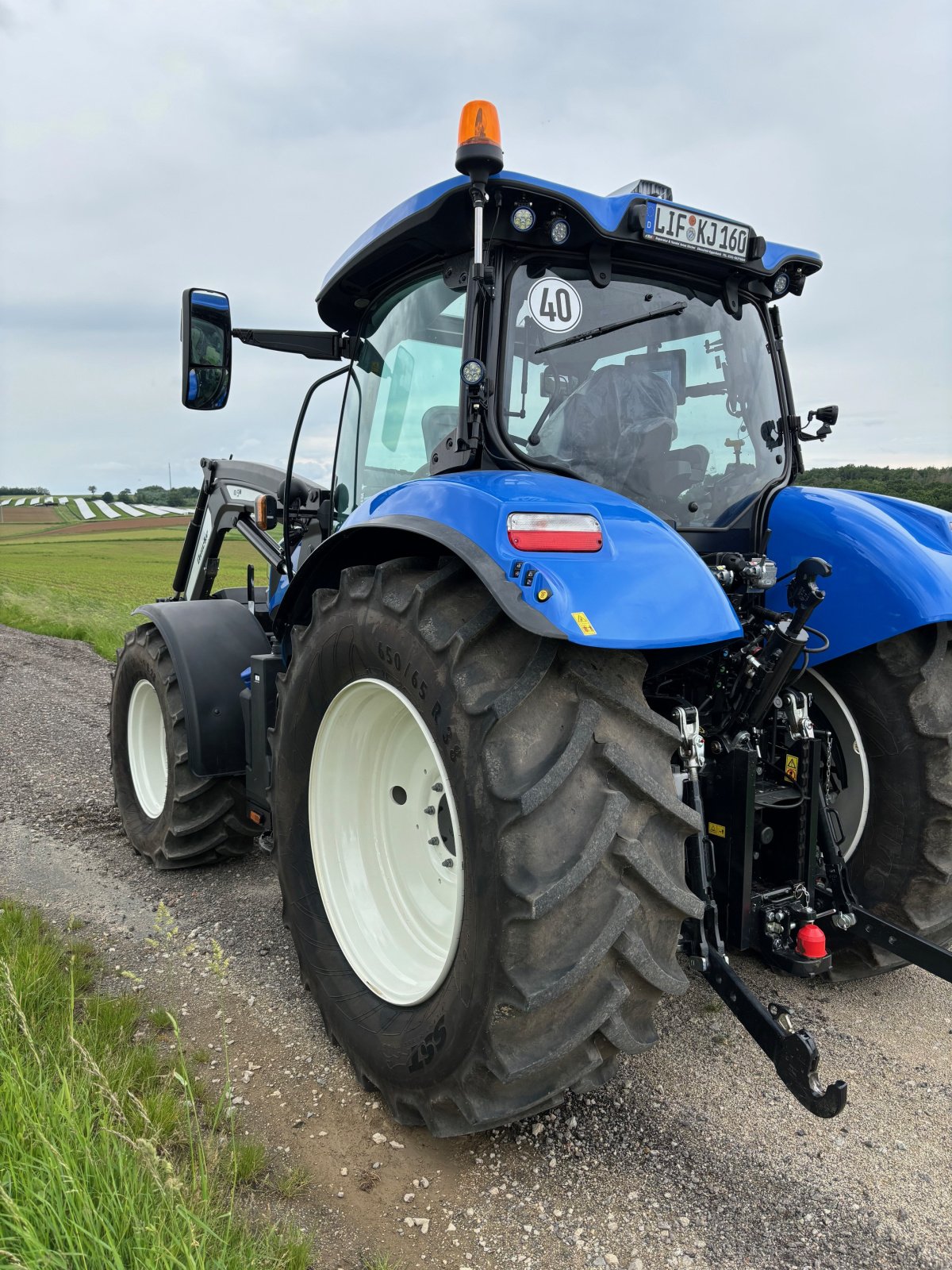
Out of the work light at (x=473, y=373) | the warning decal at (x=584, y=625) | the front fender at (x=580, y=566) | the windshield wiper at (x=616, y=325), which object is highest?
the windshield wiper at (x=616, y=325)

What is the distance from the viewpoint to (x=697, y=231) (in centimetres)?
259

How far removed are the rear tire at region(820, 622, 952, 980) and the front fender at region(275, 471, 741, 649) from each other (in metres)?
1.02

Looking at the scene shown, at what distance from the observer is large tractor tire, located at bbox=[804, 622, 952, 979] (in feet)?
8.73

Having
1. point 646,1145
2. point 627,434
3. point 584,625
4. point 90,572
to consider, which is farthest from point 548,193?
point 90,572

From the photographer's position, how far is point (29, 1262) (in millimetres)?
1520

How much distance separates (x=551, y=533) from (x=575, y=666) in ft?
0.97

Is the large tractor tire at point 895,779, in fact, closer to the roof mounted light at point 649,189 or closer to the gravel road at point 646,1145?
the gravel road at point 646,1145

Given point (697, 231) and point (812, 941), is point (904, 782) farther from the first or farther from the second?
point (697, 231)

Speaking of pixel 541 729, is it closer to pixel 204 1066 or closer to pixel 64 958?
pixel 204 1066

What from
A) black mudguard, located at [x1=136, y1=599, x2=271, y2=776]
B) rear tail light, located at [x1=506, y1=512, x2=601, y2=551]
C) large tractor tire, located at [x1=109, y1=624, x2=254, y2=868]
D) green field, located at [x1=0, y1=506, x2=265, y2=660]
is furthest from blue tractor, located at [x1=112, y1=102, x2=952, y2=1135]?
green field, located at [x1=0, y1=506, x2=265, y2=660]

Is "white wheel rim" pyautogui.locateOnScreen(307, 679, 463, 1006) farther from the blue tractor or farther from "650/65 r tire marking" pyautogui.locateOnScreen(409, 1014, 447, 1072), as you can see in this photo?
"650/65 r tire marking" pyautogui.locateOnScreen(409, 1014, 447, 1072)

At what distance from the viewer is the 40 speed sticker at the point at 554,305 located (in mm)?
2543

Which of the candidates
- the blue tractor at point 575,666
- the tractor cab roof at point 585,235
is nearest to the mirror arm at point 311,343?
the blue tractor at point 575,666

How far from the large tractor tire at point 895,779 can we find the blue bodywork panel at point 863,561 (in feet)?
0.50
